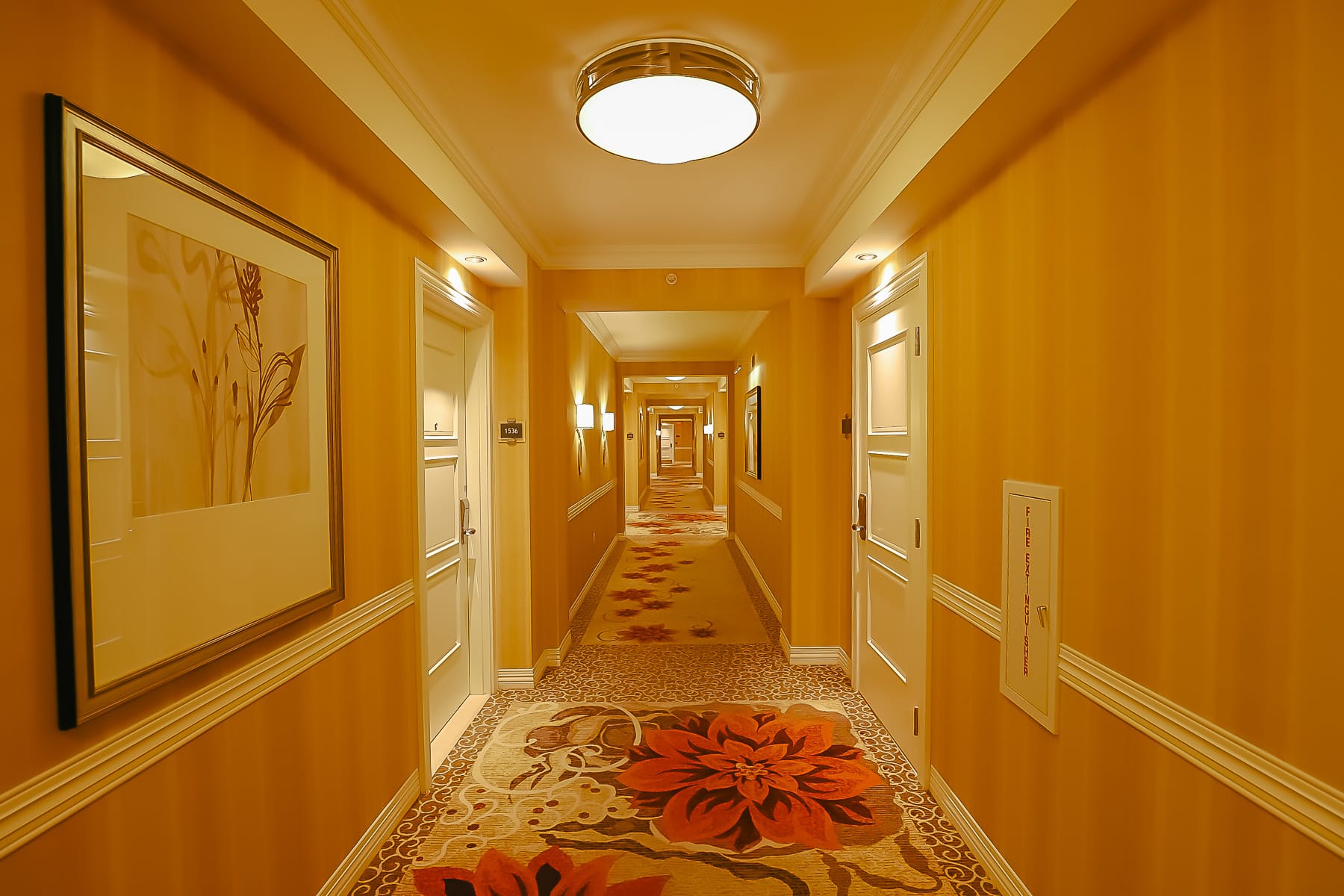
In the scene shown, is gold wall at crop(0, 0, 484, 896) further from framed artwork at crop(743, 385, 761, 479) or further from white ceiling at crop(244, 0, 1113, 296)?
framed artwork at crop(743, 385, 761, 479)

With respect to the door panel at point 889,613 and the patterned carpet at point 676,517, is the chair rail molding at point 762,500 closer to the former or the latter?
the door panel at point 889,613

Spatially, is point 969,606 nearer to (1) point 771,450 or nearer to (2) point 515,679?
(2) point 515,679

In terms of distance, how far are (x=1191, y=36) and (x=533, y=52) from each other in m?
1.69

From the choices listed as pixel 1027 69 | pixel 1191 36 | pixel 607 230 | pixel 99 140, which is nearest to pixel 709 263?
pixel 607 230

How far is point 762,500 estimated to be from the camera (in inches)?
234

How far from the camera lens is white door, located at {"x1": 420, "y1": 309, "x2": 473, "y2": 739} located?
3027 mm

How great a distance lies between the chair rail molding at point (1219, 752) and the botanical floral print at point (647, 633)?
331cm

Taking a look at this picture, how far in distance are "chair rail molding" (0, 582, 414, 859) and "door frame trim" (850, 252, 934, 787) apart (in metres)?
2.26

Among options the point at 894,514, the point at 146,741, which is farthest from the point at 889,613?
the point at 146,741

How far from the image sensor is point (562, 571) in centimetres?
433

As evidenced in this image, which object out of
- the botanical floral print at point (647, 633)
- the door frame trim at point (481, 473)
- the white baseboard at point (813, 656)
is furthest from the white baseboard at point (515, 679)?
the white baseboard at point (813, 656)

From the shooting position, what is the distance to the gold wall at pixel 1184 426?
3.39 feet

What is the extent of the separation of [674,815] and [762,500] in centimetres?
374

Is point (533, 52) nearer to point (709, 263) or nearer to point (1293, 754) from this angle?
point (709, 263)
